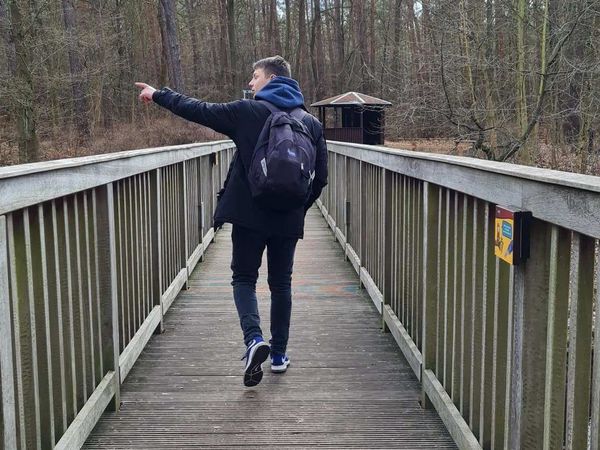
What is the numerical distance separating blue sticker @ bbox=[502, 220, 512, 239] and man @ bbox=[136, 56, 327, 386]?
1.73 m

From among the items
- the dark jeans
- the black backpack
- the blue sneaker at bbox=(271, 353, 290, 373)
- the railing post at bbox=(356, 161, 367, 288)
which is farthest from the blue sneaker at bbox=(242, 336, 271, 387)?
the railing post at bbox=(356, 161, 367, 288)

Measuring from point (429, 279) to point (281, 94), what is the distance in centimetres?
126

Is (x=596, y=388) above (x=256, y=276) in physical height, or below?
above

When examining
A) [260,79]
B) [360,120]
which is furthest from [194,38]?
[260,79]

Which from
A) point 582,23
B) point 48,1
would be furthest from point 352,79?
point 582,23

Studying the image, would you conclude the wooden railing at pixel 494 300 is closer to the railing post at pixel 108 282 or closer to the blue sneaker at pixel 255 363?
the blue sneaker at pixel 255 363

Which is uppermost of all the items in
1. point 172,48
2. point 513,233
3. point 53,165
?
point 172,48

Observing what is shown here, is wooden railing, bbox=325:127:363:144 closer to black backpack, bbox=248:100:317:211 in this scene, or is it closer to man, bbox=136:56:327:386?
man, bbox=136:56:327:386

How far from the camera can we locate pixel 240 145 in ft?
12.5

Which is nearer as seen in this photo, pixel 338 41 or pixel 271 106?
pixel 271 106

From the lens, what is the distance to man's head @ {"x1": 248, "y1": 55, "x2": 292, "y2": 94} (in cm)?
401

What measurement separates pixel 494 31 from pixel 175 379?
46.8 ft

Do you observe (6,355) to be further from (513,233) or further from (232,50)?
(232,50)

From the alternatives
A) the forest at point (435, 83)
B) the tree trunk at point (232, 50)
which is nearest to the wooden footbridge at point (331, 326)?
the forest at point (435, 83)
